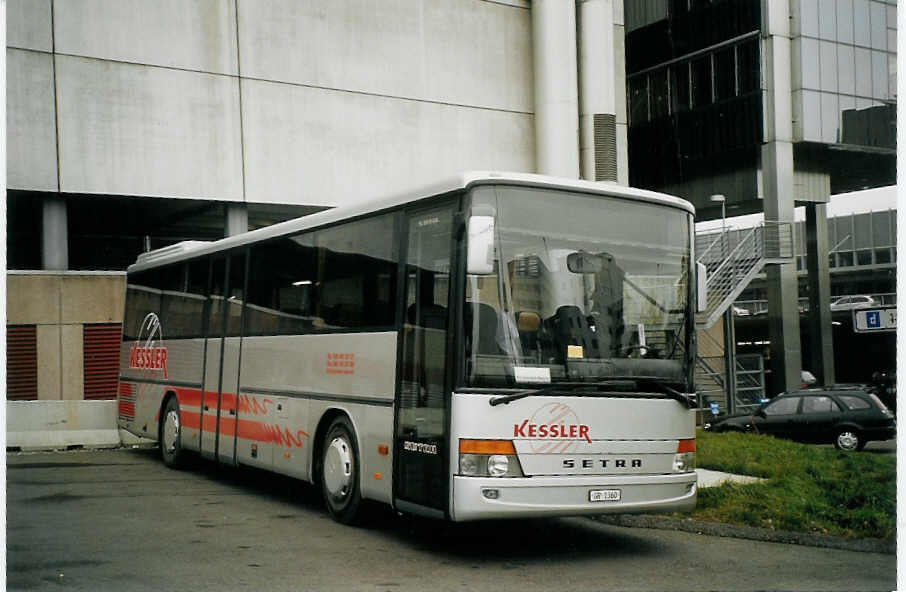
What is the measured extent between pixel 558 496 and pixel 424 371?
1530mm

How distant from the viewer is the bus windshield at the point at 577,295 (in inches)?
354

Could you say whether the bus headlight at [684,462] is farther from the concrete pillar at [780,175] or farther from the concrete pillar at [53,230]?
the concrete pillar at [780,175]

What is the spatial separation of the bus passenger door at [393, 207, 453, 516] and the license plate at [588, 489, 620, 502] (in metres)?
1.21

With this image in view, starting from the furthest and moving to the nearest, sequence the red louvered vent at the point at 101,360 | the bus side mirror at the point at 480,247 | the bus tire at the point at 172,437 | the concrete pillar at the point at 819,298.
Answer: the concrete pillar at the point at 819,298, the red louvered vent at the point at 101,360, the bus tire at the point at 172,437, the bus side mirror at the point at 480,247

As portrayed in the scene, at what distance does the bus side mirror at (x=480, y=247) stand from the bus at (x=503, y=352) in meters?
0.01

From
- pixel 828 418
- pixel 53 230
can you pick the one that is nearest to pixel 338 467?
pixel 53 230

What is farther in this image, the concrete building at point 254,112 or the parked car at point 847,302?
the parked car at point 847,302

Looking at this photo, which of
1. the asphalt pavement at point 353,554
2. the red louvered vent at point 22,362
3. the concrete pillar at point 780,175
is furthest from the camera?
the concrete pillar at point 780,175

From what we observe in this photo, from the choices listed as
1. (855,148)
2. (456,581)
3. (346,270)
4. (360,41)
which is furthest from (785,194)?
(456,581)

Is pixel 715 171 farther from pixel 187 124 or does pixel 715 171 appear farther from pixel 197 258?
pixel 197 258

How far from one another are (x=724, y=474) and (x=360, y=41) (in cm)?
1276

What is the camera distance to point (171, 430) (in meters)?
16.2

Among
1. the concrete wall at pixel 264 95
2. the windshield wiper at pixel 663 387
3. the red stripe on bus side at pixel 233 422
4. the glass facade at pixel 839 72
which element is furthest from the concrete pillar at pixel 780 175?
the windshield wiper at pixel 663 387

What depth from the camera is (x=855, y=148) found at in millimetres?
37531
